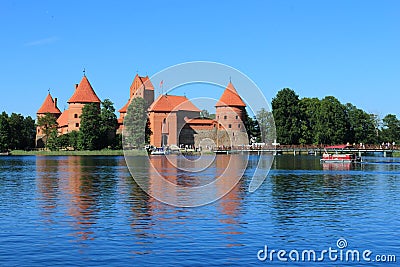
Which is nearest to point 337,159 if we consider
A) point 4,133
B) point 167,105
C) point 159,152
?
point 159,152

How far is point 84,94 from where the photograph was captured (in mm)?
121625

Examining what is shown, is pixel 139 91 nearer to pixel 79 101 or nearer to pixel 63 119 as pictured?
pixel 79 101

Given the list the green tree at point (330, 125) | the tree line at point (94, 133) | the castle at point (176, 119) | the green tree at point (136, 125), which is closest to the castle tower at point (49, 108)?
the castle at point (176, 119)

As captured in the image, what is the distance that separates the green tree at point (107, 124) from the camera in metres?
99.8

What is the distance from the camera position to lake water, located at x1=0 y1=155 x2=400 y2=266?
48.6 ft

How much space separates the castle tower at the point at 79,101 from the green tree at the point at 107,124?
58.1ft

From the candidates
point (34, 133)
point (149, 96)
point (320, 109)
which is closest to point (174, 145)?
point (149, 96)

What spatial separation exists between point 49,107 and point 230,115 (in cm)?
4810

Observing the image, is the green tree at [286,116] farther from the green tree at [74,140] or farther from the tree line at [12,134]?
the tree line at [12,134]

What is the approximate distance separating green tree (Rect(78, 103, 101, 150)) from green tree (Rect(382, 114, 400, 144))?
6192cm

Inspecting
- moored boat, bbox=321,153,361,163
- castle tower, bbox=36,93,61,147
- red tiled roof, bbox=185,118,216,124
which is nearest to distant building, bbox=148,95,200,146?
red tiled roof, bbox=185,118,216,124

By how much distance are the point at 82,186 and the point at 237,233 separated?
17.9m

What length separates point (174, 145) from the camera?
12038 centimetres

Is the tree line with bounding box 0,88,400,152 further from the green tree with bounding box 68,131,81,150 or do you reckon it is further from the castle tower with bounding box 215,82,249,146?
the castle tower with bounding box 215,82,249,146
